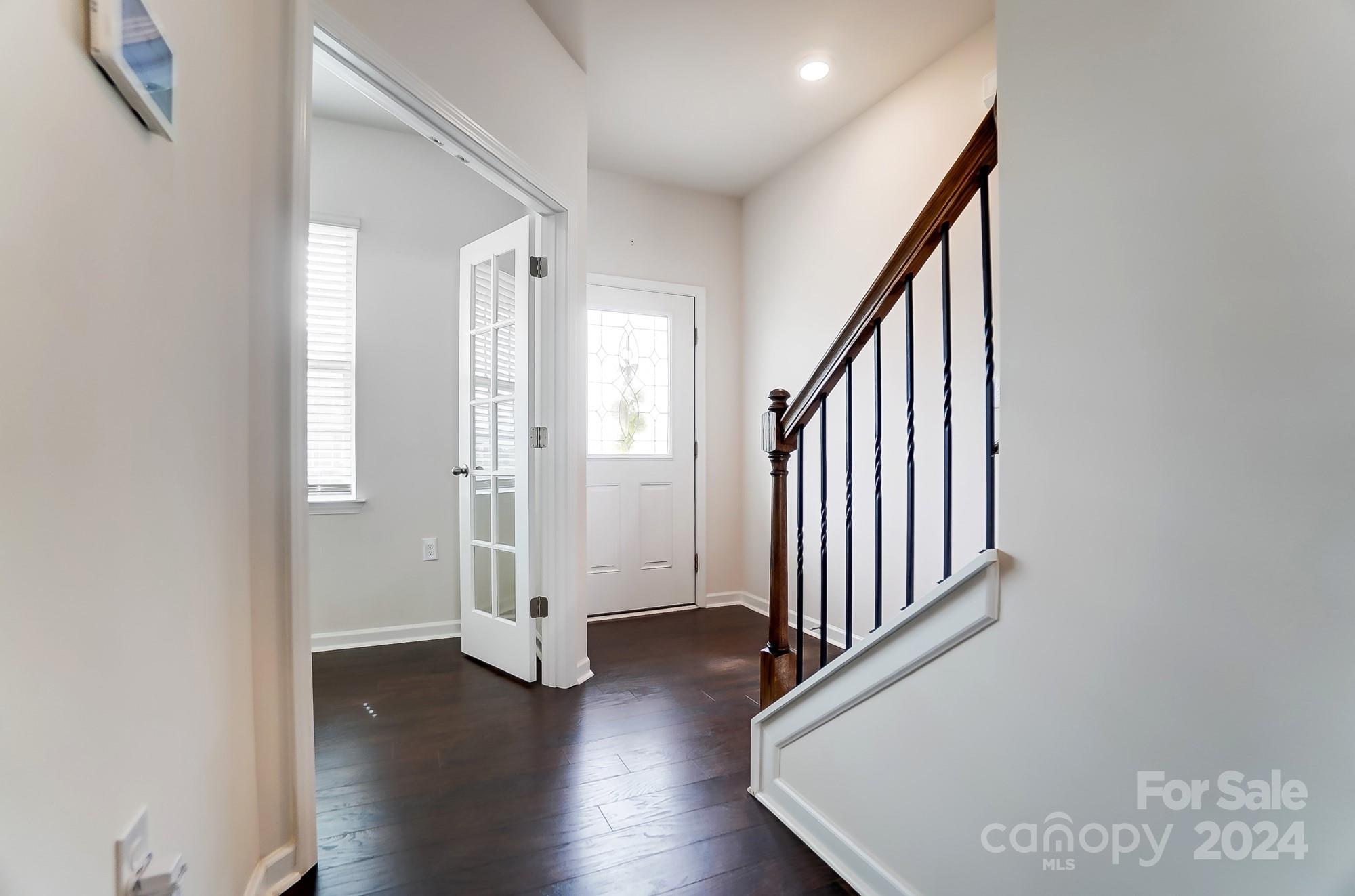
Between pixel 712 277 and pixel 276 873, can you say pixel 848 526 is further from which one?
pixel 712 277

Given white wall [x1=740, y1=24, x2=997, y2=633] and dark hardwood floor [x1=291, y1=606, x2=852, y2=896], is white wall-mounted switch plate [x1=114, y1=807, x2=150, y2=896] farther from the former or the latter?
white wall [x1=740, y1=24, x2=997, y2=633]

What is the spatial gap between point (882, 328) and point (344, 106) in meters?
2.83

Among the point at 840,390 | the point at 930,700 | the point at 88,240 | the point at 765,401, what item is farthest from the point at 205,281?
the point at 765,401

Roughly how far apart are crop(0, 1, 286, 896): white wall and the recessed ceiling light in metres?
2.13

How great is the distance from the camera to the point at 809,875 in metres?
1.47

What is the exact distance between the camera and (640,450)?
3963 millimetres

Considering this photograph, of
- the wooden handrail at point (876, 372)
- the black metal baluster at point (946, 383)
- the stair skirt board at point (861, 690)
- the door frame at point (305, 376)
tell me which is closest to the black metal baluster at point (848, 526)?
the wooden handrail at point (876, 372)

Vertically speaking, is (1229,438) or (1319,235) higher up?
(1319,235)

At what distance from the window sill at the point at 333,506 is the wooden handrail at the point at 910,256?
248 cm

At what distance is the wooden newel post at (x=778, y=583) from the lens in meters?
1.82

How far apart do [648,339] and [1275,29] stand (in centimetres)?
334

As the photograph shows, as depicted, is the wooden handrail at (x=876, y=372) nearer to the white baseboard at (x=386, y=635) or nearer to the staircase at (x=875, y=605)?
the staircase at (x=875, y=605)

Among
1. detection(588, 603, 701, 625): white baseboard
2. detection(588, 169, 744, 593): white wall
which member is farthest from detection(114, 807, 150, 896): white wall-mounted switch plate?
detection(588, 169, 744, 593): white wall

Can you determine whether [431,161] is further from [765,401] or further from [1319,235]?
[1319,235]
